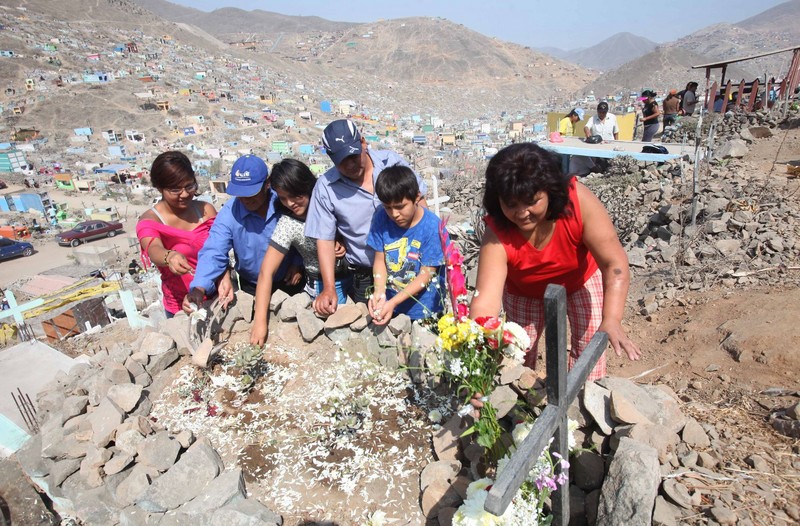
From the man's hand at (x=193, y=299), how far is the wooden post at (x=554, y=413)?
2.58m

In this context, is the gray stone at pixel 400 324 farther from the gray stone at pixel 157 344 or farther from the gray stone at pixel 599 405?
the gray stone at pixel 157 344

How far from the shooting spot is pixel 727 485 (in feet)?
5.31

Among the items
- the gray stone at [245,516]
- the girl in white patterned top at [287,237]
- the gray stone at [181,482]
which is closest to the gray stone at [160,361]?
the girl in white patterned top at [287,237]

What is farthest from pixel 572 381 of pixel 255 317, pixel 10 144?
pixel 10 144

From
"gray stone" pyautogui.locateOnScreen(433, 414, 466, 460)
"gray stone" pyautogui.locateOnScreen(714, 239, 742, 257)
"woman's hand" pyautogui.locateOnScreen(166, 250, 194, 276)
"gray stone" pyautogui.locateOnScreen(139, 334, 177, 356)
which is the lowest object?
"gray stone" pyautogui.locateOnScreen(714, 239, 742, 257)

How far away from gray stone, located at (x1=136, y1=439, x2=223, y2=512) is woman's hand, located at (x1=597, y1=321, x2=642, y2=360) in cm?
205

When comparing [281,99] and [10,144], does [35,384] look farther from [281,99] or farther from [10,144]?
[281,99]

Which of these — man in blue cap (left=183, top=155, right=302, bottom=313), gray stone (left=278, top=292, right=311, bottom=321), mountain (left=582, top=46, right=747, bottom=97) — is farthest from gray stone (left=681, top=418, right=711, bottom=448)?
mountain (left=582, top=46, right=747, bottom=97)

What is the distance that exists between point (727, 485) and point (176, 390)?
3.07 metres

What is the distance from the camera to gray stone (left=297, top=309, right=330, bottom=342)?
322 cm

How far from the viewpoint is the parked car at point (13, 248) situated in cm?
2359

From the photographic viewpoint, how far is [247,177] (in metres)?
2.89

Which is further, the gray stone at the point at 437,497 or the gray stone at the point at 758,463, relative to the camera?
the gray stone at the point at 437,497

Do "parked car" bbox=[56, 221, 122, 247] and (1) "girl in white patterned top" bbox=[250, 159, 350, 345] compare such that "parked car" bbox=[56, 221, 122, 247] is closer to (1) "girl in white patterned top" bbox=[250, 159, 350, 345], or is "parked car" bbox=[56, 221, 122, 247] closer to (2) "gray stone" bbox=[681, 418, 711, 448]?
(1) "girl in white patterned top" bbox=[250, 159, 350, 345]
